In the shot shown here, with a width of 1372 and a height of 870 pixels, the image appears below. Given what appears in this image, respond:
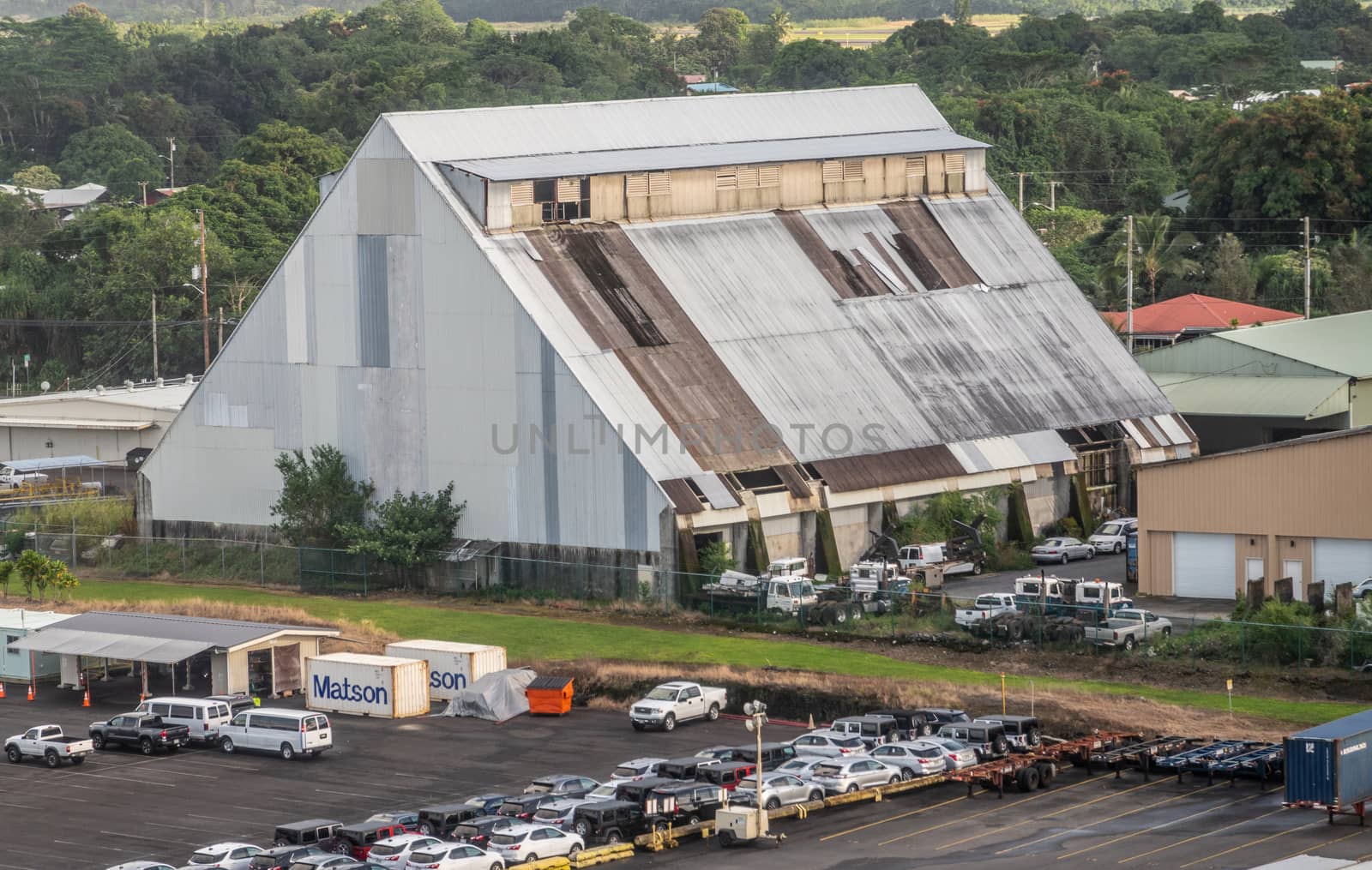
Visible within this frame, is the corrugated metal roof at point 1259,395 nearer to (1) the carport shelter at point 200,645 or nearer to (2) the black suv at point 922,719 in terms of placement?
(2) the black suv at point 922,719

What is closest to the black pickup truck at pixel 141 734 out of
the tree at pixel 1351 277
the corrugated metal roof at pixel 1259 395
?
the corrugated metal roof at pixel 1259 395

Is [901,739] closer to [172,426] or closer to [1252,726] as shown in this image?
[1252,726]

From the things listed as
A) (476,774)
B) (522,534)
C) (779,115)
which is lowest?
(476,774)

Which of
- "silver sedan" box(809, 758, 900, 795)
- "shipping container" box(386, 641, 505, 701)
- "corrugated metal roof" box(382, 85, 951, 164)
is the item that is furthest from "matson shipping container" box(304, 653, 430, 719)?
"corrugated metal roof" box(382, 85, 951, 164)

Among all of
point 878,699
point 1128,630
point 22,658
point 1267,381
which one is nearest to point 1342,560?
point 1128,630

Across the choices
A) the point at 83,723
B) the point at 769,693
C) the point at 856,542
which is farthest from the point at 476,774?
the point at 856,542

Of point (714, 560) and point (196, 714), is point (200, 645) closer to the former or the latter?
point (196, 714)
